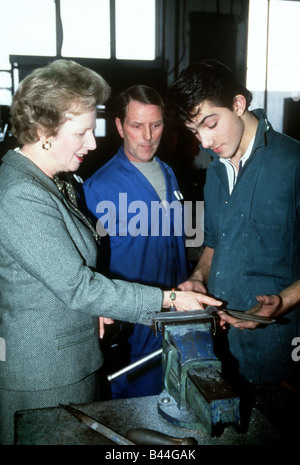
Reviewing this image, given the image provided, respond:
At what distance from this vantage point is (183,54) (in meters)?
5.98

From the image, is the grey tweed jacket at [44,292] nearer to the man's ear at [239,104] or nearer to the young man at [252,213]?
the young man at [252,213]

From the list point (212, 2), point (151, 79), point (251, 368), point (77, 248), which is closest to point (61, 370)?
point (77, 248)

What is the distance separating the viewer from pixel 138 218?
2.47 m

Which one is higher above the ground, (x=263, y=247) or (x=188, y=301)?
(x=263, y=247)

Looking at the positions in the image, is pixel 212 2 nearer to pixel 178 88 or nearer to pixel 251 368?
pixel 178 88

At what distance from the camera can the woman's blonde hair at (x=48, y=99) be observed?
1409 millimetres

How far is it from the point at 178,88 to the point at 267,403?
4.33 feet

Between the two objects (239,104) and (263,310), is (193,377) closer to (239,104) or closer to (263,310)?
(263,310)

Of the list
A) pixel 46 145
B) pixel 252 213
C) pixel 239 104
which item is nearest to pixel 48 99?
pixel 46 145

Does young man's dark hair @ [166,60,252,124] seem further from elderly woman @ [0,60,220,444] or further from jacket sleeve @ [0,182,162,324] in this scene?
jacket sleeve @ [0,182,162,324]

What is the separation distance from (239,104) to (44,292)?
118cm

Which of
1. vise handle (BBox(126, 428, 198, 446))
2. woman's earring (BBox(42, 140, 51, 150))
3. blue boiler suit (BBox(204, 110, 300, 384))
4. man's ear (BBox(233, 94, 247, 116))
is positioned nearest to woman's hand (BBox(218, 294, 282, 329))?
blue boiler suit (BBox(204, 110, 300, 384))

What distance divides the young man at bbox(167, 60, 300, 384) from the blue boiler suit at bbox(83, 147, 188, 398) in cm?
74
